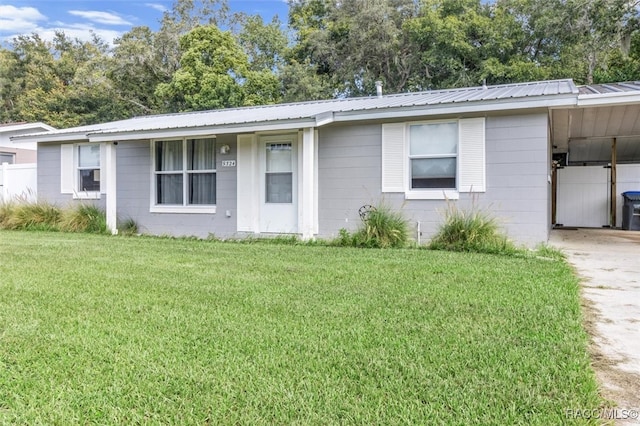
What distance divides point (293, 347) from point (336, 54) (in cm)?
2172

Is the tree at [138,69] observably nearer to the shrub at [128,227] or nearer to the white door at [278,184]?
the shrub at [128,227]

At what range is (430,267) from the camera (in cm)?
548

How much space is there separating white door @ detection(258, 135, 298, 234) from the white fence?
295 inches

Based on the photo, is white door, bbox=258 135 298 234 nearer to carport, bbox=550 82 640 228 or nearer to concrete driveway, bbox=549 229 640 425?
concrete driveway, bbox=549 229 640 425

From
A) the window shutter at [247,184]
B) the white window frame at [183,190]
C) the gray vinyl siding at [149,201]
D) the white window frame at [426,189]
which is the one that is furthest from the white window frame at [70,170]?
the white window frame at [426,189]

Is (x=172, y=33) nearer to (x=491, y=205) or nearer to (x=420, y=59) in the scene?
(x=420, y=59)

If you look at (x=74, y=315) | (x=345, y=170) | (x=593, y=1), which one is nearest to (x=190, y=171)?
(x=345, y=170)

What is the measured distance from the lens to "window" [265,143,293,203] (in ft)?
30.4

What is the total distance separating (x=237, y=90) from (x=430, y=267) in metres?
18.7

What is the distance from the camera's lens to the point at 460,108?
24.4ft

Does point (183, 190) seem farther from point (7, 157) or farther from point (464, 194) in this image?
point (7, 157)

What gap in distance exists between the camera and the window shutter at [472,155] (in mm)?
7590

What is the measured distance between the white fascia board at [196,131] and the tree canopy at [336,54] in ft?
39.6

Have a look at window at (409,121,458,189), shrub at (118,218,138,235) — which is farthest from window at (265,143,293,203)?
shrub at (118,218,138,235)
